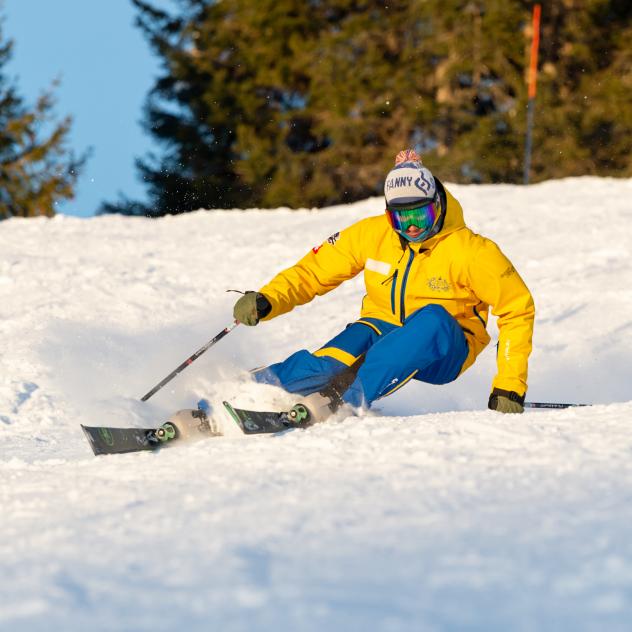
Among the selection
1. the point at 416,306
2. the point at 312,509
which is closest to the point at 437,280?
the point at 416,306

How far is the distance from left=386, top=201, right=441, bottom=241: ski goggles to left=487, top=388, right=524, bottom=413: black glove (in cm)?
75

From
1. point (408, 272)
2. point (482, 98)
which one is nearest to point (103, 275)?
point (408, 272)

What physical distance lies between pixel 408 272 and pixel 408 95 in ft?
54.9

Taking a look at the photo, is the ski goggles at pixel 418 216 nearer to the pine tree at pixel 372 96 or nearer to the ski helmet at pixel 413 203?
the ski helmet at pixel 413 203

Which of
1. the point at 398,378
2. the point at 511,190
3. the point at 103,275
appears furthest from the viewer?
the point at 511,190

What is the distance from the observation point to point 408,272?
→ 4.39 m

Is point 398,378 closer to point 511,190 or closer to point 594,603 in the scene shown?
point 594,603

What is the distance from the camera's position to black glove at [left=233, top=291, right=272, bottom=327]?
4.41 m

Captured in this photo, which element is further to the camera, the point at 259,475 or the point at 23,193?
the point at 23,193

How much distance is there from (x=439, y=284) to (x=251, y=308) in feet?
2.73

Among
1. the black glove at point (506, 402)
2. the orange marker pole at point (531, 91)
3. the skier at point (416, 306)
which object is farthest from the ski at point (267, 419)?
the orange marker pole at point (531, 91)

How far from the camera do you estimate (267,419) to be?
396 centimetres

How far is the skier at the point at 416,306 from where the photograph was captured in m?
4.16

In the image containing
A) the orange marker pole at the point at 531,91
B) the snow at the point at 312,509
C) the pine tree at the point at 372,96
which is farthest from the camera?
the pine tree at the point at 372,96
